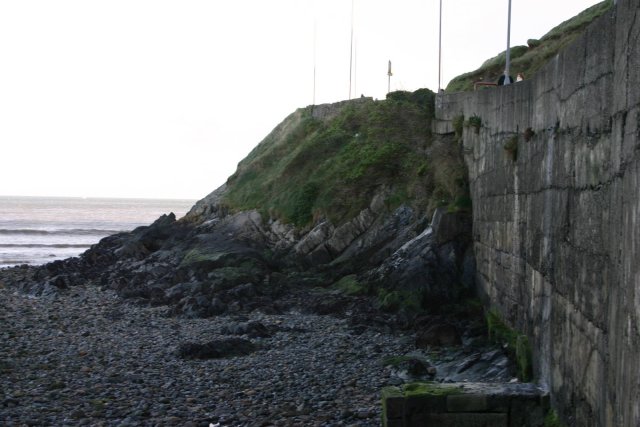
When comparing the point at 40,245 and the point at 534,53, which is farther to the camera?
the point at 40,245

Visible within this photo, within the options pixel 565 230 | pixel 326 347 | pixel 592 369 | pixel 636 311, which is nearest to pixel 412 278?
pixel 326 347

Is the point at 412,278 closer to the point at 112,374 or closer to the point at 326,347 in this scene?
the point at 326,347

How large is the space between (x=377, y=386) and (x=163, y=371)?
397cm

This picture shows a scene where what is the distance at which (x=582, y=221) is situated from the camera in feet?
22.6

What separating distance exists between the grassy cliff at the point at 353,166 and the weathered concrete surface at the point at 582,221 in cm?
766

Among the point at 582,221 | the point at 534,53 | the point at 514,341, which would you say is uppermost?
the point at 534,53

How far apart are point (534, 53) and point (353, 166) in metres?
7.85

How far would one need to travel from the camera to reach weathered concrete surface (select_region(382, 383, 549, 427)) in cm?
855

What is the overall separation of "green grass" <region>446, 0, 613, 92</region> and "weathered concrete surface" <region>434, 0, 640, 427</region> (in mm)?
15822

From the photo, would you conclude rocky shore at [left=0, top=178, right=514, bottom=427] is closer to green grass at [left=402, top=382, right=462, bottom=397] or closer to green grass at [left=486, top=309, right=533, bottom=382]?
green grass at [left=486, top=309, right=533, bottom=382]

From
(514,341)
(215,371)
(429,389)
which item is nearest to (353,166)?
(215,371)

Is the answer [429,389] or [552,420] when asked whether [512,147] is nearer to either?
[429,389]

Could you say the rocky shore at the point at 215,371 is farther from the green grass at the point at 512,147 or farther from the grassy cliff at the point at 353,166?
the grassy cliff at the point at 353,166

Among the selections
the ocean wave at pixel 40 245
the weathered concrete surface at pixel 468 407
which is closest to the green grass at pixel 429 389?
the weathered concrete surface at pixel 468 407
